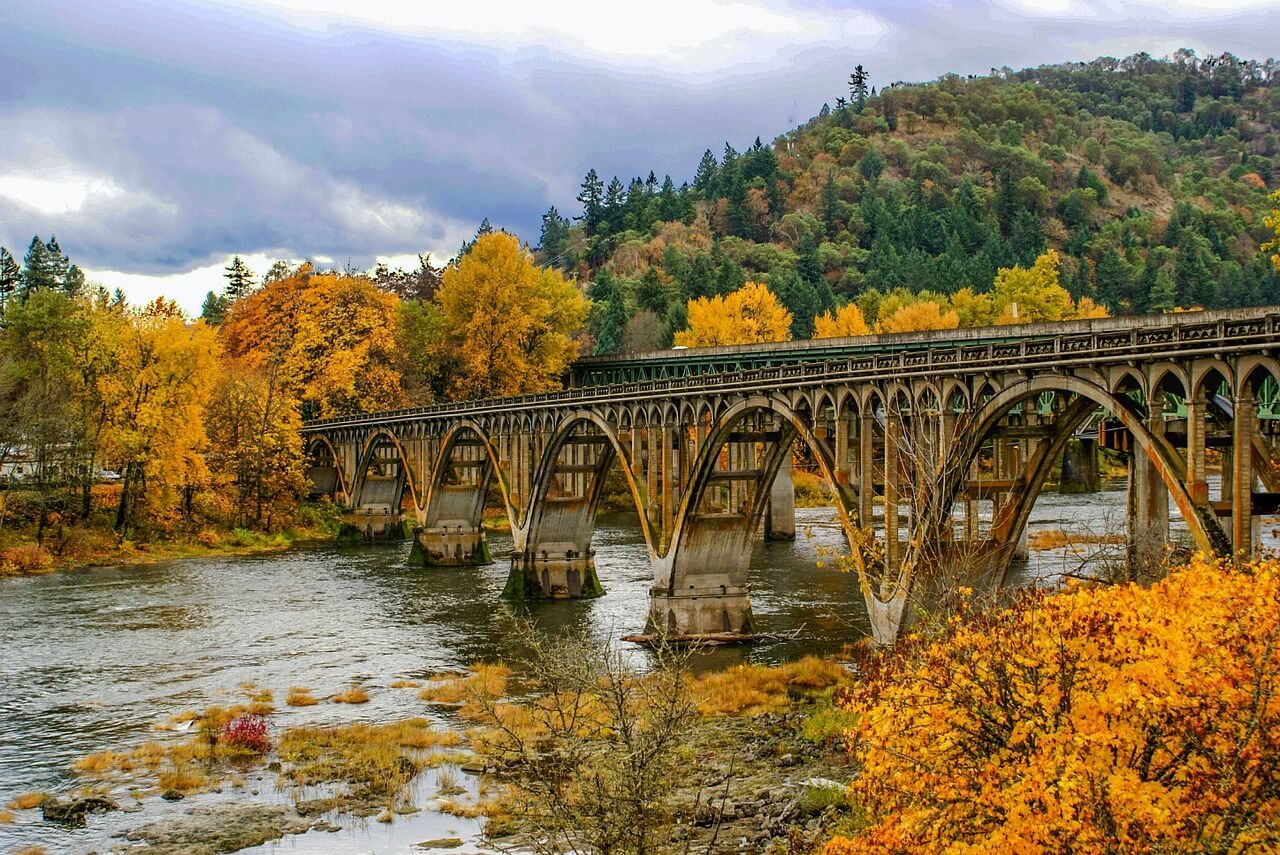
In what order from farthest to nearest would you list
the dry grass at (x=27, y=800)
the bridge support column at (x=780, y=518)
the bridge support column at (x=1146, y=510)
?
the bridge support column at (x=780, y=518) < the bridge support column at (x=1146, y=510) < the dry grass at (x=27, y=800)

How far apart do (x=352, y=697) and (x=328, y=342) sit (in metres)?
67.0

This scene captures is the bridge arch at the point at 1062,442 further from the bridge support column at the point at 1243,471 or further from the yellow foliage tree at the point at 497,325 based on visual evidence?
the yellow foliage tree at the point at 497,325

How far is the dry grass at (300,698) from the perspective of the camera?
37.7 m

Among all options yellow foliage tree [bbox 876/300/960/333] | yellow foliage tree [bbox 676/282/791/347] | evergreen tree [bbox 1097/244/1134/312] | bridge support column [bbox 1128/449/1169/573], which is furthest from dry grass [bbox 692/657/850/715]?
evergreen tree [bbox 1097/244/1134/312]

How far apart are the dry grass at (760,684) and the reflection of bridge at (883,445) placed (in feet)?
9.33

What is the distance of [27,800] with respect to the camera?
92.8ft

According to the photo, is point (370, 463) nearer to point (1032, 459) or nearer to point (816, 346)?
point (816, 346)

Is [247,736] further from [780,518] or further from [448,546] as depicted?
[780,518]

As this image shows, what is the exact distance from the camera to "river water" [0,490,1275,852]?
3191 cm

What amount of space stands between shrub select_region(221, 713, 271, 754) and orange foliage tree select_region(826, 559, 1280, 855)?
18.9m

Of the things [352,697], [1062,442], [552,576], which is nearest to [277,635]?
[352,697]

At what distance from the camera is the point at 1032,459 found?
3491cm

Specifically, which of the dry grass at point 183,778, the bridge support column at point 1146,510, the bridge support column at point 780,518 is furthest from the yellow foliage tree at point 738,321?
the dry grass at point 183,778

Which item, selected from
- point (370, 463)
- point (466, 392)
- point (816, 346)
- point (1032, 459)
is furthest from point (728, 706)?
point (466, 392)
